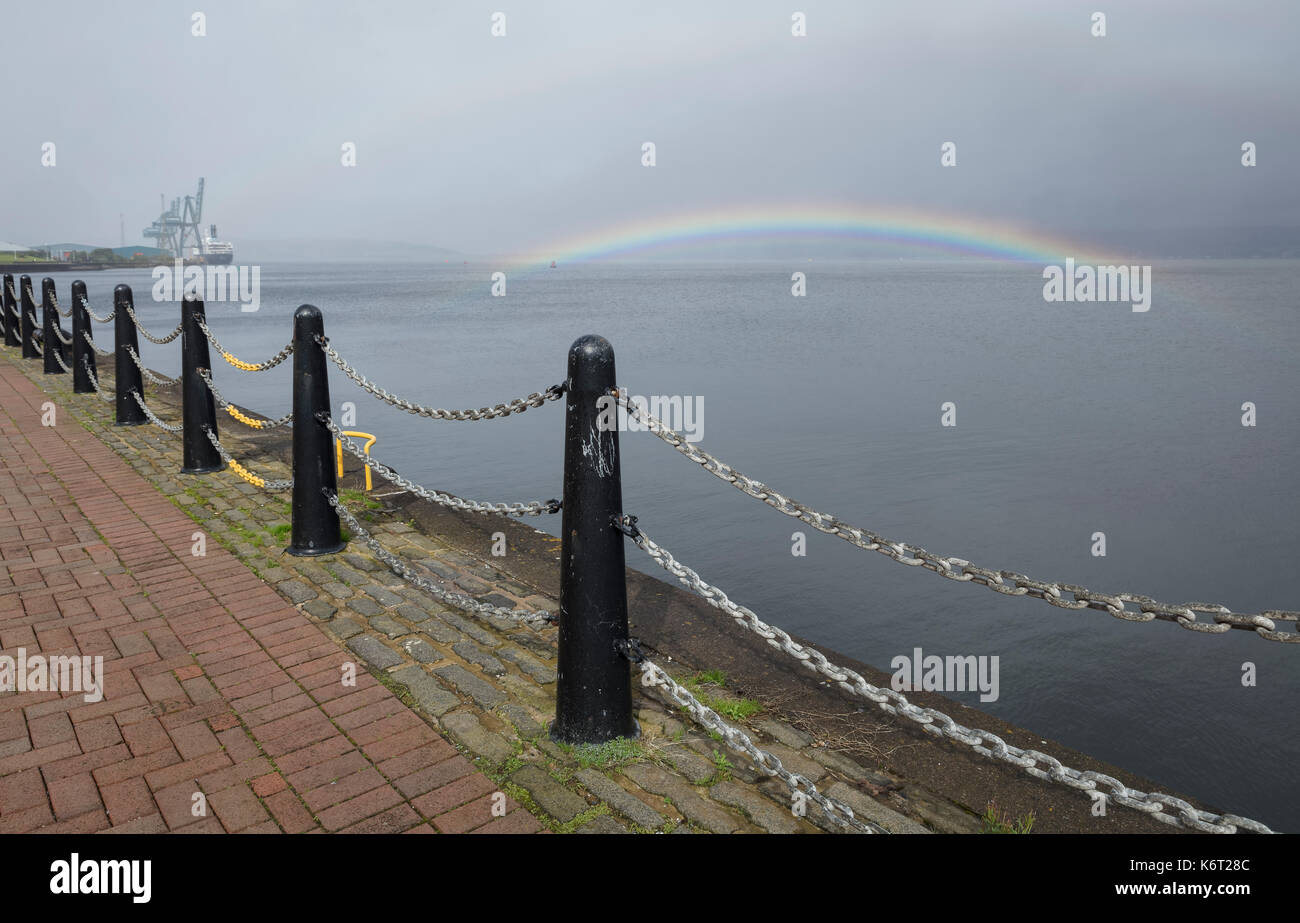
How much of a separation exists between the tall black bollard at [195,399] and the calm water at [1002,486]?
9.80 ft

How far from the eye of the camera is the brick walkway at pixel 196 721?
2.93 m

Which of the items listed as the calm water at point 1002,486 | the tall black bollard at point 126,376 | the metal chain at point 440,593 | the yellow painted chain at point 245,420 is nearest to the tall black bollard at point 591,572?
the metal chain at point 440,593

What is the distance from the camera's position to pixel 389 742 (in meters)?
3.36

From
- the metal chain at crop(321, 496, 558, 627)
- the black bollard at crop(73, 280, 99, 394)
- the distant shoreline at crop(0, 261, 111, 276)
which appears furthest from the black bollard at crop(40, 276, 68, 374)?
the distant shoreline at crop(0, 261, 111, 276)

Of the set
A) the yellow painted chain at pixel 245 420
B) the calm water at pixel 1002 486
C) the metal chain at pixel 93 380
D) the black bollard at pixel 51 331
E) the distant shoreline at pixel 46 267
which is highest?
the distant shoreline at pixel 46 267

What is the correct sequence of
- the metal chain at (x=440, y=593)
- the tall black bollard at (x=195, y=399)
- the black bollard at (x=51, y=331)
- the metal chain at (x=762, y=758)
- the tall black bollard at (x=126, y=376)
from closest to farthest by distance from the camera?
the metal chain at (x=762, y=758)
the metal chain at (x=440, y=593)
the tall black bollard at (x=195, y=399)
the tall black bollard at (x=126, y=376)
the black bollard at (x=51, y=331)

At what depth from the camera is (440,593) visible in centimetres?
465

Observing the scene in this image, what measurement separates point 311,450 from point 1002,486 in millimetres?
7744

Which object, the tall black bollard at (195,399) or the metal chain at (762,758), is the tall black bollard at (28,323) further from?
the metal chain at (762,758)

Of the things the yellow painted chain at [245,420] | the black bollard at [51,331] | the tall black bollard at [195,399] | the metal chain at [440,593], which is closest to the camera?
the metal chain at [440,593]

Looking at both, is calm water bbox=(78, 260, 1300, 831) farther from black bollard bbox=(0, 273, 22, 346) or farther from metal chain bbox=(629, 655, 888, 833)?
black bollard bbox=(0, 273, 22, 346)

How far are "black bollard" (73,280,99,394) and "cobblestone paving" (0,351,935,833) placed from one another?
656 cm

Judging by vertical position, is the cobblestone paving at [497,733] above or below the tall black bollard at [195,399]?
below

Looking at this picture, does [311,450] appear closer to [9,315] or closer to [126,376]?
[126,376]
